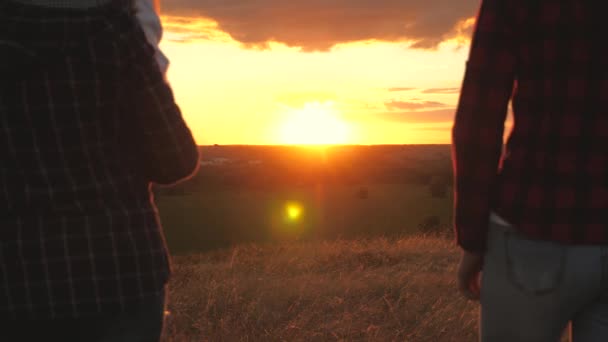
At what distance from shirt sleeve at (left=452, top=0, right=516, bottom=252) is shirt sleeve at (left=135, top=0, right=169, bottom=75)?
763 mm

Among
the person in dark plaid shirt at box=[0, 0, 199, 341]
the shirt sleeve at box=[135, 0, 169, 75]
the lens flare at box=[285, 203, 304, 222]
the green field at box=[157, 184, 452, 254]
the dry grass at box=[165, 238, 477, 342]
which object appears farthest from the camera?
the lens flare at box=[285, 203, 304, 222]

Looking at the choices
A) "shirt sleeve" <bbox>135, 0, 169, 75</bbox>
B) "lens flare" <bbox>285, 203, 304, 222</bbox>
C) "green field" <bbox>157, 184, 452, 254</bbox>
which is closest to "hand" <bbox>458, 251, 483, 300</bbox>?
"shirt sleeve" <bbox>135, 0, 169, 75</bbox>

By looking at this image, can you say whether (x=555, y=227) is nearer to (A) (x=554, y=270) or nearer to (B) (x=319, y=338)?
(A) (x=554, y=270)

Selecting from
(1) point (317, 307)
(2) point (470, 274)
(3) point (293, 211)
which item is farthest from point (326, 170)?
(2) point (470, 274)

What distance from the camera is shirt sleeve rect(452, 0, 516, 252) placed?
1481 millimetres

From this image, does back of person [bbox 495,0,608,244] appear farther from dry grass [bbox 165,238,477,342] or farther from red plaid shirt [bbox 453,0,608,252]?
dry grass [bbox 165,238,477,342]

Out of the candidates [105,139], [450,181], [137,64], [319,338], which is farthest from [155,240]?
[450,181]

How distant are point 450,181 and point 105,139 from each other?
49.3m

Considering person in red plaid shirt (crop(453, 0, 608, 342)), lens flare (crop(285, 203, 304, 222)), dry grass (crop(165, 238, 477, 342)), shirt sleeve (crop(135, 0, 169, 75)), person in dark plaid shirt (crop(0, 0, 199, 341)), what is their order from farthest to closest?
lens flare (crop(285, 203, 304, 222))
dry grass (crop(165, 238, 477, 342))
shirt sleeve (crop(135, 0, 169, 75))
person in red plaid shirt (crop(453, 0, 608, 342))
person in dark plaid shirt (crop(0, 0, 199, 341))

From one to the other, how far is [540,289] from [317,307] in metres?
4.67

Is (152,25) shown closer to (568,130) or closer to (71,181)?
(71,181)

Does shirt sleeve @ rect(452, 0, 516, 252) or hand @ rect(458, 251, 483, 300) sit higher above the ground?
shirt sleeve @ rect(452, 0, 516, 252)

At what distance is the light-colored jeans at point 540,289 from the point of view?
4.55ft

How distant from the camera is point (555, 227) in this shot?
141cm
